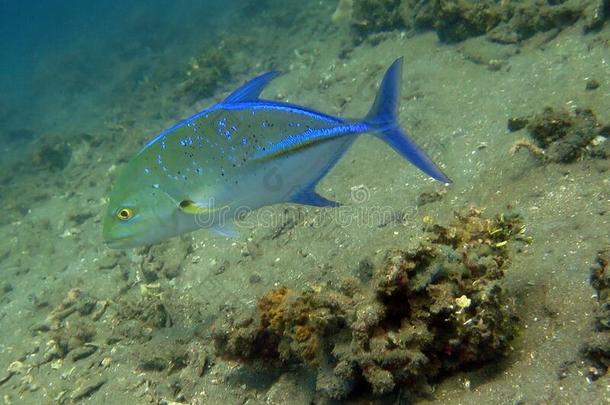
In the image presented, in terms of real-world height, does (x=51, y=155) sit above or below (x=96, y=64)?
above

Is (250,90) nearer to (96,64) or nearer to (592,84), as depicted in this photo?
(592,84)

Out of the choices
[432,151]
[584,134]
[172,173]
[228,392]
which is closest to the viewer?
[172,173]

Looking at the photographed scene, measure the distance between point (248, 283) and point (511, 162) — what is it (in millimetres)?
3240

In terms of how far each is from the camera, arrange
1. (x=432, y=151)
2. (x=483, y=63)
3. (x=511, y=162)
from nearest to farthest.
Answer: (x=511, y=162)
(x=432, y=151)
(x=483, y=63)

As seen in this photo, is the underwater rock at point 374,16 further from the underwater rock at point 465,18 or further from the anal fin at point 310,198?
the anal fin at point 310,198

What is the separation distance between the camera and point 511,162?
461cm

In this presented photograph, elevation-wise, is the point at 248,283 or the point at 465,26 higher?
the point at 465,26

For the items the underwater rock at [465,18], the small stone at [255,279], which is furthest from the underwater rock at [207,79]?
the small stone at [255,279]

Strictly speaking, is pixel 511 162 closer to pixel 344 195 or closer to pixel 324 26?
pixel 344 195

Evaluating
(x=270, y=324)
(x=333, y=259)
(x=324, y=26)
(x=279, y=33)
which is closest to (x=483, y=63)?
(x=333, y=259)

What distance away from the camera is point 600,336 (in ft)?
A: 7.25

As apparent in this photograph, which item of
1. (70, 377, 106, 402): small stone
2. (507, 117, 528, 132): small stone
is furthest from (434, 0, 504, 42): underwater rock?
(70, 377, 106, 402): small stone

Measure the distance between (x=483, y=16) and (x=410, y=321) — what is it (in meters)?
7.32

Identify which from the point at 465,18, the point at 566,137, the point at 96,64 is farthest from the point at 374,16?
the point at 96,64
